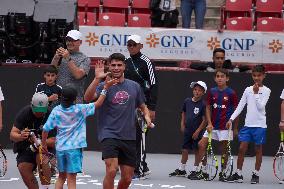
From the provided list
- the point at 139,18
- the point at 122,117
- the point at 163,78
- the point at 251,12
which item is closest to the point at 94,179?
the point at 122,117

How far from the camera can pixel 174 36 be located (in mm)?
18047

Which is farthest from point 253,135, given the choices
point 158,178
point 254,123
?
point 158,178

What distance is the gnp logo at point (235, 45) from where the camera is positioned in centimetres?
1798

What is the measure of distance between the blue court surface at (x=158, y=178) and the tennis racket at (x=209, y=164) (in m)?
0.15

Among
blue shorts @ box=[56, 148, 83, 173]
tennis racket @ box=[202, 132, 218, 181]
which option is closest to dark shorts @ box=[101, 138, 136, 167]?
blue shorts @ box=[56, 148, 83, 173]

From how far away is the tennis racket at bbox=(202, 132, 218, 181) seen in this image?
46.5ft

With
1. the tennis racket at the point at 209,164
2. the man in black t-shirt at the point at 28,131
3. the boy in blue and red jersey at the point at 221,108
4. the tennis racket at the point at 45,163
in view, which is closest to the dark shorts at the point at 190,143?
the tennis racket at the point at 209,164

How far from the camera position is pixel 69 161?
1064cm

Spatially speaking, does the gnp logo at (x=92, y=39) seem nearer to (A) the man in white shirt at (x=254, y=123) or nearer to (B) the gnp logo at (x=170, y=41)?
(B) the gnp logo at (x=170, y=41)

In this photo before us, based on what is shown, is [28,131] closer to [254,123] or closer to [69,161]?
[69,161]

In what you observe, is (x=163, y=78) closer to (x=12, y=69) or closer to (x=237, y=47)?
(x=237, y=47)

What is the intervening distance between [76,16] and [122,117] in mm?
8860

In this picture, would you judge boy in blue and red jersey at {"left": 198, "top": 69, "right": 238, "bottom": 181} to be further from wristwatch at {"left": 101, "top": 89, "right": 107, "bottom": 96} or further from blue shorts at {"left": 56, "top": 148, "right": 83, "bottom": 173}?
blue shorts at {"left": 56, "top": 148, "right": 83, "bottom": 173}

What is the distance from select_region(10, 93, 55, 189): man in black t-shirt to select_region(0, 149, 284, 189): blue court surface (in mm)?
1823
